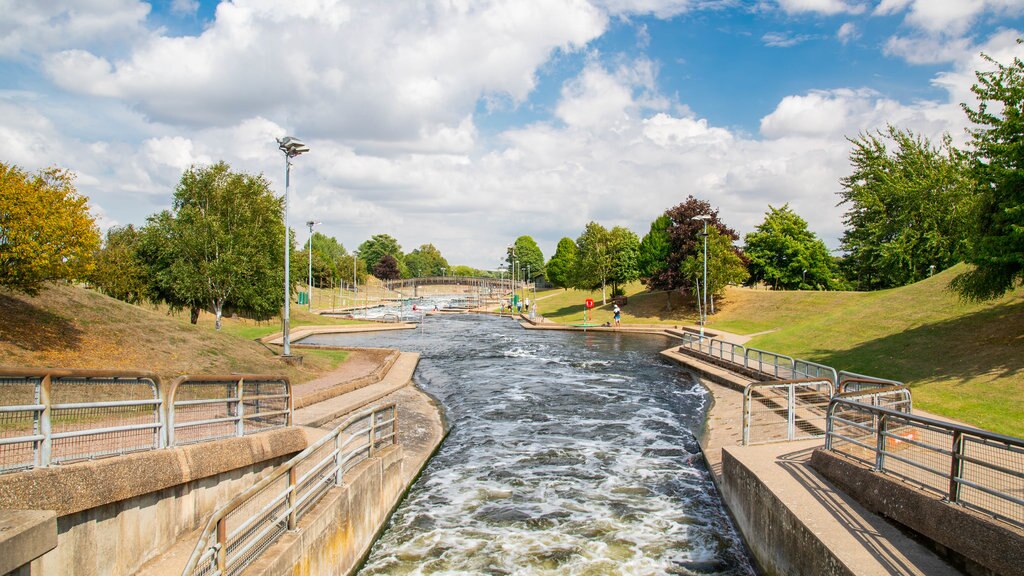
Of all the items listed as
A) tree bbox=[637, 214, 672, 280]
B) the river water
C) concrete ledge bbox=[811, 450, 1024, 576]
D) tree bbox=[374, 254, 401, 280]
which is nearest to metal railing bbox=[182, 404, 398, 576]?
the river water

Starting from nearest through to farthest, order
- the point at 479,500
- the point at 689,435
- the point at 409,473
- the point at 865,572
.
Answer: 1. the point at 865,572
2. the point at 479,500
3. the point at 409,473
4. the point at 689,435

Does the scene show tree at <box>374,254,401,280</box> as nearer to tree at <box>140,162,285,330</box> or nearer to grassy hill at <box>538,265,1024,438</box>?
tree at <box>140,162,285,330</box>

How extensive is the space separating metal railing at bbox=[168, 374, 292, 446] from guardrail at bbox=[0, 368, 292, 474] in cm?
1

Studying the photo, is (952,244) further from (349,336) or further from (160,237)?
(160,237)

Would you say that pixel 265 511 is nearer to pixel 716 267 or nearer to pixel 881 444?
pixel 881 444

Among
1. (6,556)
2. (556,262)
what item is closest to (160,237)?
(6,556)

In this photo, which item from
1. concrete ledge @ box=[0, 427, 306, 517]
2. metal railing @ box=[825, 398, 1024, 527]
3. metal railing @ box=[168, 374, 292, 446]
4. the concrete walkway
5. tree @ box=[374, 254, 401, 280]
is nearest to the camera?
concrete ledge @ box=[0, 427, 306, 517]

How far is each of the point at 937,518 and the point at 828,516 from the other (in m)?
1.38

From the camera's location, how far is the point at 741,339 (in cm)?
4206

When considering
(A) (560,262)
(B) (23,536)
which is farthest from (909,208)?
(A) (560,262)

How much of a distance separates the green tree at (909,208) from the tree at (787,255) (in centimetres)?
1577

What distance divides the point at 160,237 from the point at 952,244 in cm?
5535

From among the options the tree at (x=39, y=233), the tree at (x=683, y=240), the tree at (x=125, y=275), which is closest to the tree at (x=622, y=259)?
the tree at (x=683, y=240)

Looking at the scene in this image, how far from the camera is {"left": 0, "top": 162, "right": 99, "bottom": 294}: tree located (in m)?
16.3
